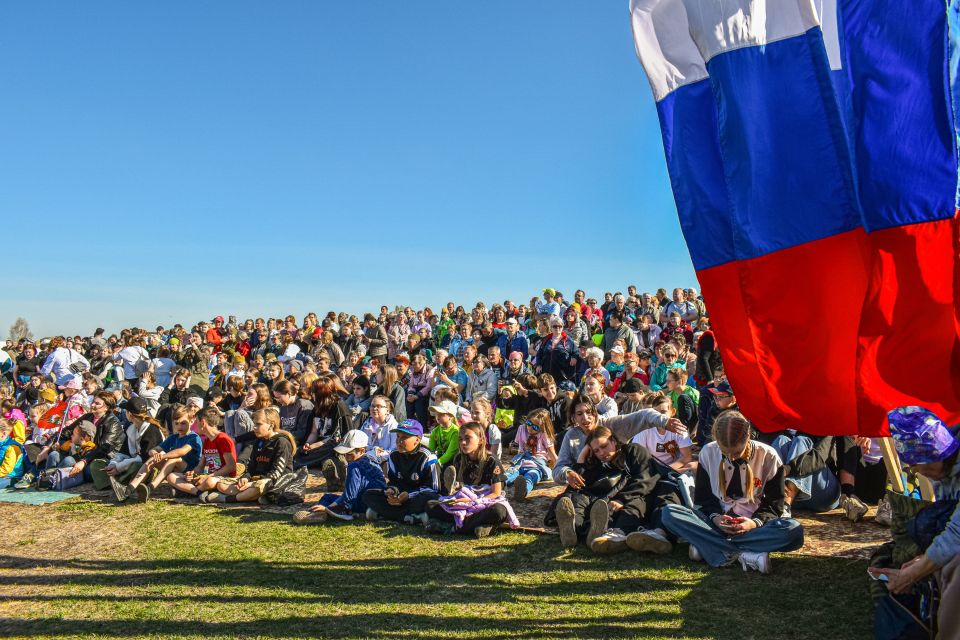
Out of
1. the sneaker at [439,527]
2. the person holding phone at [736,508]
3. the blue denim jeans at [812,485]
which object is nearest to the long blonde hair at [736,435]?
the person holding phone at [736,508]

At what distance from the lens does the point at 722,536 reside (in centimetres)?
560

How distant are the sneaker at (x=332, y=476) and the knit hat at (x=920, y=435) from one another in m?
6.97

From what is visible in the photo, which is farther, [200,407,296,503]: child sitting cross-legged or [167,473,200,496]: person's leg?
[167,473,200,496]: person's leg

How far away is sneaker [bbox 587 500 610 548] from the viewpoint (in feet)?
20.0

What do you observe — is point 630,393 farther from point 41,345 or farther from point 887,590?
point 41,345

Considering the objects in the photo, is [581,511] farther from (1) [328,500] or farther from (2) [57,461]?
(2) [57,461]

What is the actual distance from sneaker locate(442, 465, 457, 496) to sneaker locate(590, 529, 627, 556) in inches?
72.0

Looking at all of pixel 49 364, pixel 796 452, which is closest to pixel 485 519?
pixel 796 452

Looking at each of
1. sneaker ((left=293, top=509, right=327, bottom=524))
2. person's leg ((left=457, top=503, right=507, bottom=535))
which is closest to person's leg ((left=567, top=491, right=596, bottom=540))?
person's leg ((left=457, top=503, right=507, bottom=535))

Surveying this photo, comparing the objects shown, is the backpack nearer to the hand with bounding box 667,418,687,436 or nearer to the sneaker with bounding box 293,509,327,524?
the sneaker with bounding box 293,509,327,524

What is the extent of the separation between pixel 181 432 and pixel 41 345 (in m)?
14.6

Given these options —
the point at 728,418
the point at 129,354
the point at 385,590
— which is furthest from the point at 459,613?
the point at 129,354

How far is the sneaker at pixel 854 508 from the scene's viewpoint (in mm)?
6500

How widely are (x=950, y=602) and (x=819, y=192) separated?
2199mm
